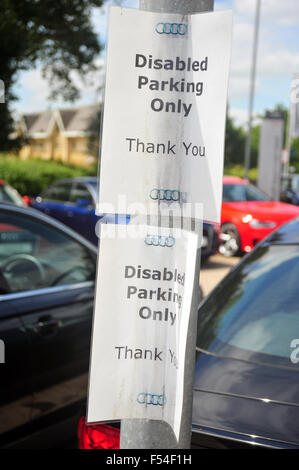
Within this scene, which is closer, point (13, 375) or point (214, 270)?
point (13, 375)

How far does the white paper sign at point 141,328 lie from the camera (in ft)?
5.08

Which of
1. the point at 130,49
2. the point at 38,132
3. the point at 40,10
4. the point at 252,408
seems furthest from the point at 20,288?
the point at 38,132

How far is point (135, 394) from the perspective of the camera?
5.20 feet

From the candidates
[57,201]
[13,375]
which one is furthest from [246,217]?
[13,375]

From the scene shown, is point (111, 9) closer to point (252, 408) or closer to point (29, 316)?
point (252, 408)

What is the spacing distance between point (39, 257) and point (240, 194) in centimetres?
939

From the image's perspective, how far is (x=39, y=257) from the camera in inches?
150

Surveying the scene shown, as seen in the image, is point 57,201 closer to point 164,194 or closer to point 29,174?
point 164,194

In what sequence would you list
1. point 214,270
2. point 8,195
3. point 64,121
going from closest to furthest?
point 8,195 → point 214,270 → point 64,121

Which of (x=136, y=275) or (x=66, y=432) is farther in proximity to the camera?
(x=66, y=432)

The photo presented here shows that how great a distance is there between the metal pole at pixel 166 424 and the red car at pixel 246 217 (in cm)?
989

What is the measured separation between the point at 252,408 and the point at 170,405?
0.41 meters

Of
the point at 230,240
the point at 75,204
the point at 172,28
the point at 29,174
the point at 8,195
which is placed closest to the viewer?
the point at 172,28

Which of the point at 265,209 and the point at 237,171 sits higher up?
the point at 237,171
